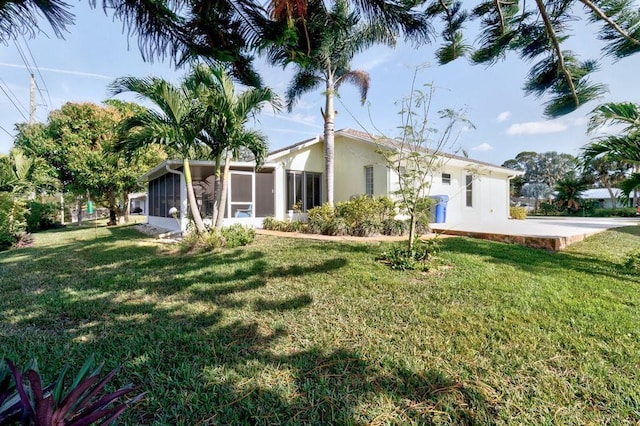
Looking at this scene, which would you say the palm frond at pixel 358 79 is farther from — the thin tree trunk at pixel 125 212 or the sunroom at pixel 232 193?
the thin tree trunk at pixel 125 212

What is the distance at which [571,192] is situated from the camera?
1011 inches

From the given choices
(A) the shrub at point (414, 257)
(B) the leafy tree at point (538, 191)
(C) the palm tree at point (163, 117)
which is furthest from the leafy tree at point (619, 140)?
(B) the leafy tree at point (538, 191)

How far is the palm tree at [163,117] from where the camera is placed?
7422 millimetres

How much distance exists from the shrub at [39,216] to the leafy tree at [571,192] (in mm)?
38784

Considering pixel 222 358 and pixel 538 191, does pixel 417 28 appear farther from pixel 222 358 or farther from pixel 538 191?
pixel 538 191

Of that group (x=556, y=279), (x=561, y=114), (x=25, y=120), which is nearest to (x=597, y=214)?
(x=556, y=279)

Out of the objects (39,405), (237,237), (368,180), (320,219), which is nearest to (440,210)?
(368,180)

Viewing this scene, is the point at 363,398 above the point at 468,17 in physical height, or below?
below

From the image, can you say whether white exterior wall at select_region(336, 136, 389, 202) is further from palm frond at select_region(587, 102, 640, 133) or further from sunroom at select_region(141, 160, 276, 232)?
palm frond at select_region(587, 102, 640, 133)

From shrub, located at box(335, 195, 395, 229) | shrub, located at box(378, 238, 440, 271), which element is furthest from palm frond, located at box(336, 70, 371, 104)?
shrub, located at box(378, 238, 440, 271)

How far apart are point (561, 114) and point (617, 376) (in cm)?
248

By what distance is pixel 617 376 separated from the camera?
2.40 metres

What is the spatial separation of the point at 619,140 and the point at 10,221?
58.1ft

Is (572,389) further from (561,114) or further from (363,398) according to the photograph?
(561,114)
